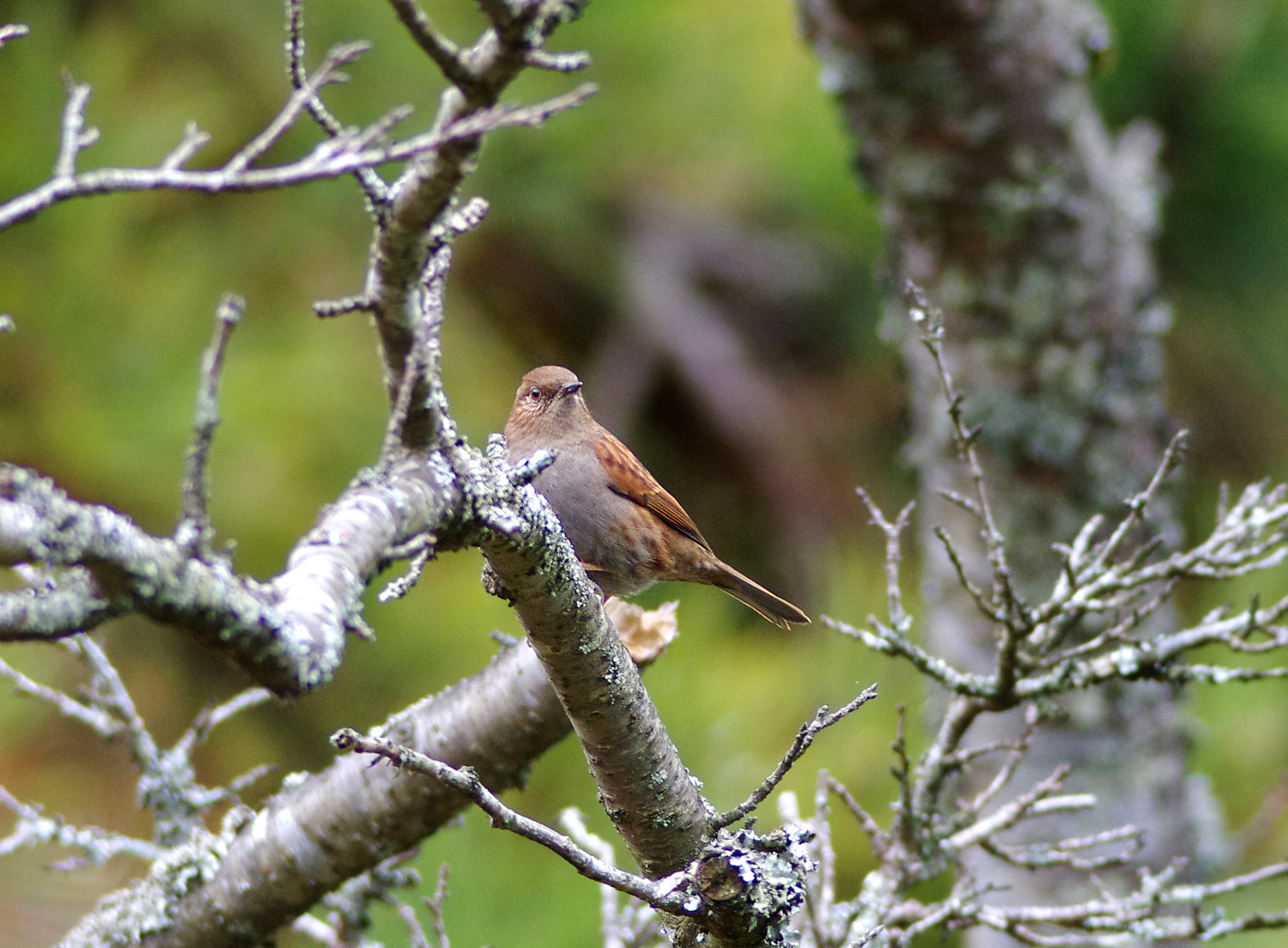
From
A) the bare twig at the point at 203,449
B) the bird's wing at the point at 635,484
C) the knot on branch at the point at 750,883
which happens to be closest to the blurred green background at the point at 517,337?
the bird's wing at the point at 635,484

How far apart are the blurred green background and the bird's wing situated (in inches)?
36.2

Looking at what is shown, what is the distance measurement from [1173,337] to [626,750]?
16.9 ft

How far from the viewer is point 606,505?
3.27 m

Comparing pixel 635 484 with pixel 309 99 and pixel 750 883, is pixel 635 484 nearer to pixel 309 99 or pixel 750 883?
pixel 750 883

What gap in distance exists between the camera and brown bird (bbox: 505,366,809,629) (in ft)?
10.6

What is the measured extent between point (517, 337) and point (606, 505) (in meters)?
2.78

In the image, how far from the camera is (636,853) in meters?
2.05

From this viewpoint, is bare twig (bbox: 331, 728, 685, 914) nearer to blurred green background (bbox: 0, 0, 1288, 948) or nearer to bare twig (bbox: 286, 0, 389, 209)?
bare twig (bbox: 286, 0, 389, 209)

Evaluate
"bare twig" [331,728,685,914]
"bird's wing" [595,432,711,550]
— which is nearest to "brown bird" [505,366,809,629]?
"bird's wing" [595,432,711,550]

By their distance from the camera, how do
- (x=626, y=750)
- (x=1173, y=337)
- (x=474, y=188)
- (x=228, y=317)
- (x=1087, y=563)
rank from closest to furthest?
(x=228, y=317), (x=626, y=750), (x=1087, y=563), (x=474, y=188), (x=1173, y=337)

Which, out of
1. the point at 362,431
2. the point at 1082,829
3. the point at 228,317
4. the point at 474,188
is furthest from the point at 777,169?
the point at 228,317

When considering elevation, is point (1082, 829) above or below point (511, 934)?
above

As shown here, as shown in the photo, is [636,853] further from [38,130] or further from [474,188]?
[474,188]

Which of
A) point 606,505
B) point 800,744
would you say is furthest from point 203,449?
point 606,505
